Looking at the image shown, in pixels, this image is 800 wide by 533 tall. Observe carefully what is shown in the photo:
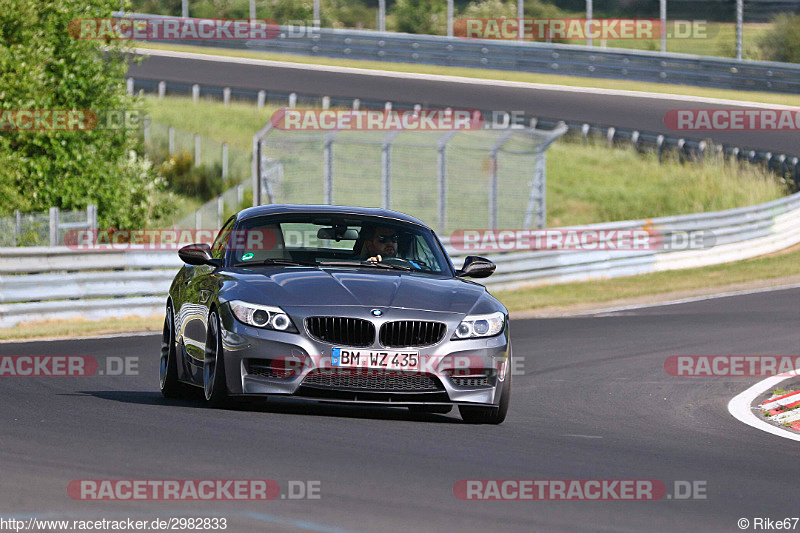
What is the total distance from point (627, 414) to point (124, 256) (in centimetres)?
1057

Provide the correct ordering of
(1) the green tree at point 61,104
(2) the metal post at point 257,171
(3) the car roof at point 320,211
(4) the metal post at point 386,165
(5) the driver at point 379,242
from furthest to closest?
(4) the metal post at point 386,165, (1) the green tree at point 61,104, (2) the metal post at point 257,171, (3) the car roof at point 320,211, (5) the driver at point 379,242

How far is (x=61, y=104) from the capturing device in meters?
26.1

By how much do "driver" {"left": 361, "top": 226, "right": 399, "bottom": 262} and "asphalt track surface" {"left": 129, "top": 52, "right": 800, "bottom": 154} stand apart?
28.7 metres

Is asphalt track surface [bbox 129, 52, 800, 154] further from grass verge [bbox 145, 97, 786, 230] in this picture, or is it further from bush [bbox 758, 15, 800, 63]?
bush [bbox 758, 15, 800, 63]

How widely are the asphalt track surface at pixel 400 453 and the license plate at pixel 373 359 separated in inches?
15.4

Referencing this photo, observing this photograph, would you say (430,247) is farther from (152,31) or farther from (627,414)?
(152,31)

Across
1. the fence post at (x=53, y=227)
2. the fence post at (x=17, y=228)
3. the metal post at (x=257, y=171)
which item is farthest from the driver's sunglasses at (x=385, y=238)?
the metal post at (x=257, y=171)

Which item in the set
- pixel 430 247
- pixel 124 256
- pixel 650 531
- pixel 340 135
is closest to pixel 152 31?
pixel 340 135

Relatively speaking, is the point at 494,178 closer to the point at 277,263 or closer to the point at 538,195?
the point at 538,195

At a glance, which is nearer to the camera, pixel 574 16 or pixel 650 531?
pixel 650 531

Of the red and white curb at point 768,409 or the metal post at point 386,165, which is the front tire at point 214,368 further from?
the metal post at point 386,165

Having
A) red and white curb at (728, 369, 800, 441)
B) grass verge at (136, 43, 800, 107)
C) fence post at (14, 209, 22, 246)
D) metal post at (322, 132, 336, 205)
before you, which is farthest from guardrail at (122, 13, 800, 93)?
red and white curb at (728, 369, 800, 441)

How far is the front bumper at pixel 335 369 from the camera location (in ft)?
28.9

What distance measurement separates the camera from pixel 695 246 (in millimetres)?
28984
